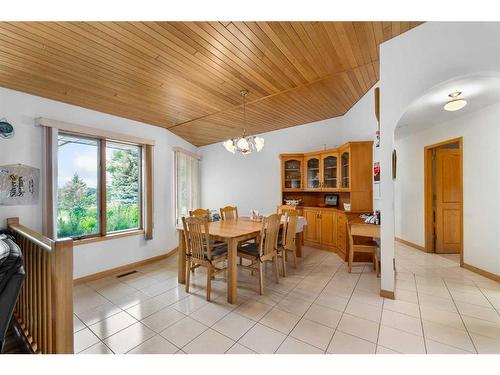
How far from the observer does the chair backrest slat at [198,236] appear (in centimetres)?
241

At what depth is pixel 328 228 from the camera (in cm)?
414

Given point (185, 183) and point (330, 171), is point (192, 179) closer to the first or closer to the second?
point (185, 183)

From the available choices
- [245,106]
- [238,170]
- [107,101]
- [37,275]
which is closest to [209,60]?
[245,106]

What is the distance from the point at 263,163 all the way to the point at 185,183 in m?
1.87

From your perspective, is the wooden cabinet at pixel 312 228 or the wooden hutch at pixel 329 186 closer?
the wooden hutch at pixel 329 186

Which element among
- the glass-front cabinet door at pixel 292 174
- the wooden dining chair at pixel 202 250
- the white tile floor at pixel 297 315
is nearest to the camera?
the white tile floor at pixel 297 315

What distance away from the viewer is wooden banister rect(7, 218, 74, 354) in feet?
3.85

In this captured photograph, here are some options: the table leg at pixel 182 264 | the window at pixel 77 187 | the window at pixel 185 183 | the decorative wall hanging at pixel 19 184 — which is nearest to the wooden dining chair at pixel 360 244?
the table leg at pixel 182 264

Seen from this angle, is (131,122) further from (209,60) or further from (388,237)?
(388,237)

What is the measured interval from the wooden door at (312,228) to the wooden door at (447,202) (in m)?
2.17

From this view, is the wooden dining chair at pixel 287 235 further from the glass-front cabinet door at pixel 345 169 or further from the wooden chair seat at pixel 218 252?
the glass-front cabinet door at pixel 345 169

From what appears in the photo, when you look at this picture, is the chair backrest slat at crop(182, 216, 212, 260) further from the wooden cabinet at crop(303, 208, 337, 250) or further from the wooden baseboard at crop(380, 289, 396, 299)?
the wooden cabinet at crop(303, 208, 337, 250)

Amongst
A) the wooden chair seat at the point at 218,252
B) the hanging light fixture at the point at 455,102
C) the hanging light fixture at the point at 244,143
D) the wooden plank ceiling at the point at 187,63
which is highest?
the wooden plank ceiling at the point at 187,63

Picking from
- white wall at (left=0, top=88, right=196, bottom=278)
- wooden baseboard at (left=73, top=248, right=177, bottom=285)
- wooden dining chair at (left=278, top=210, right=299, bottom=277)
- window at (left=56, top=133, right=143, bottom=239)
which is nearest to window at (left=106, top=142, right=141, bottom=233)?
window at (left=56, top=133, right=143, bottom=239)
